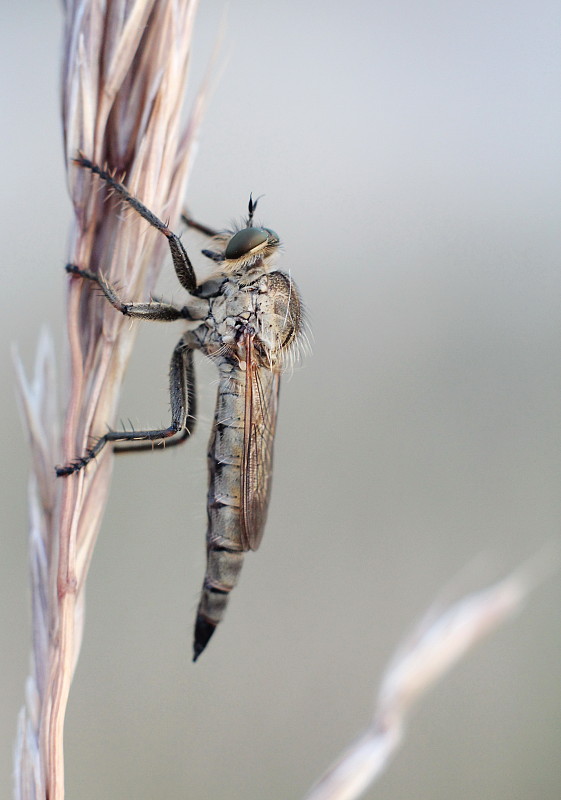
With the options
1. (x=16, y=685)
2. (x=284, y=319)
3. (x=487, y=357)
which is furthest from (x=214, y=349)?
(x=487, y=357)

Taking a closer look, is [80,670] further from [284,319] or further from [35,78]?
[35,78]

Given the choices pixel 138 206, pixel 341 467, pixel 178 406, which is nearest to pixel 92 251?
pixel 138 206

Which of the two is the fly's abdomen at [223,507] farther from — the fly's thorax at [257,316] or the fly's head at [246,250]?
the fly's head at [246,250]

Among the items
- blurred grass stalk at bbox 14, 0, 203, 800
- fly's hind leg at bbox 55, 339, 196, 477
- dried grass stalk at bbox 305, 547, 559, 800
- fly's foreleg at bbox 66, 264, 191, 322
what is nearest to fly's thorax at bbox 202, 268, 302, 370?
fly's hind leg at bbox 55, 339, 196, 477

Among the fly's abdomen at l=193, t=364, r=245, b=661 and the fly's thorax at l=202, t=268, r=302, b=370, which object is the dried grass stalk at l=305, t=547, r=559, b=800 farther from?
the fly's thorax at l=202, t=268, r=302, b=370

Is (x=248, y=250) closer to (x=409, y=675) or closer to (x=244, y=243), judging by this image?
(x=244, y=243)

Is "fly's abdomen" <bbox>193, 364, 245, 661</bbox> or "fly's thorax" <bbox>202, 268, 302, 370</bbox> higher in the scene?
"fly's thorax" <bbox>202, 268, 302, 370</bbox>
